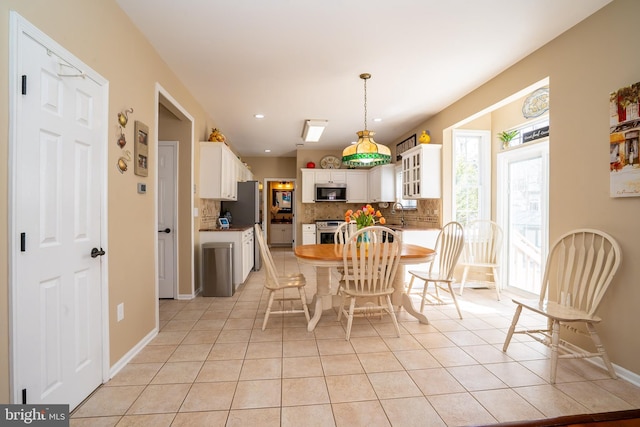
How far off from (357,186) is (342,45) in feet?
14.9

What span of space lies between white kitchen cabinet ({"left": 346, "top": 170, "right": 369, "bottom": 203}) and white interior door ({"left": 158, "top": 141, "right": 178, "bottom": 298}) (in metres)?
4.10

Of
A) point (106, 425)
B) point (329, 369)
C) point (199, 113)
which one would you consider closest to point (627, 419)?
point (329, 369)

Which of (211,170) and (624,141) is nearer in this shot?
(624,141)

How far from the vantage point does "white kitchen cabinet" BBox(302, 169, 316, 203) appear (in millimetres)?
6949

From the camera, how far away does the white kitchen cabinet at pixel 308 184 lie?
6.95 metres

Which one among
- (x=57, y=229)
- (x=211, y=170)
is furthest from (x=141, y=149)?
(x=211, y=170)

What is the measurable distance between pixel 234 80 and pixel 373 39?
1602 millimetres

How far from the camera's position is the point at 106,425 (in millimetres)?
1591

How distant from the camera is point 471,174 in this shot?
14.7 ft

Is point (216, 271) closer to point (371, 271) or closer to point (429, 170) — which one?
point (371, 271)

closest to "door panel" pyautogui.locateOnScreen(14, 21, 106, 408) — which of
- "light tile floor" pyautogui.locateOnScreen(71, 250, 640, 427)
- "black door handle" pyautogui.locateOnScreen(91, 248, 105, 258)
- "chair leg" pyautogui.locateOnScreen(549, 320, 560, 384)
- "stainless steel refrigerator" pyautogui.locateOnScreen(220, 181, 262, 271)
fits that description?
"black door handle" pyautogui.locateOnScreen(91, 248, 105, 258)

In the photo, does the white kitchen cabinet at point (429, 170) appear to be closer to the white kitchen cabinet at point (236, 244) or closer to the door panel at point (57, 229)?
the white kitchen cabinet at point (236, 244)

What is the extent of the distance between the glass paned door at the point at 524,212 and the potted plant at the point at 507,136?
132mm

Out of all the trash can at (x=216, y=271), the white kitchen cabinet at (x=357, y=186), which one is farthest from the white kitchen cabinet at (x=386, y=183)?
the trash can at (x=216, y=271)
